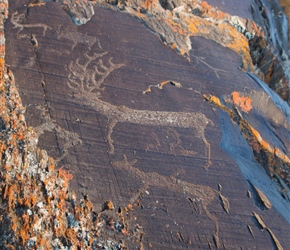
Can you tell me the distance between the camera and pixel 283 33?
750 centimetres

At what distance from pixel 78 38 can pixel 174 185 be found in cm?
199

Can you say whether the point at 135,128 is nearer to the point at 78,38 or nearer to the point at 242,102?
the point at 78,38

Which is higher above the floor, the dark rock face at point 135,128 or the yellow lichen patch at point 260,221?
the yellow lichen patch at point 260,221

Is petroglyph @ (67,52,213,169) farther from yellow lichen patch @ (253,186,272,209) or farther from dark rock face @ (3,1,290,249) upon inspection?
yellow lichen patch @ (253,186,272,209)

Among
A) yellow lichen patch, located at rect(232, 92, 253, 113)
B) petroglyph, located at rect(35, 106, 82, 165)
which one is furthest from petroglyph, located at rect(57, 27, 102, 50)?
yellow lichen patch, located at rect(232, 92, 253, 113)

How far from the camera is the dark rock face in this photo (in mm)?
3465

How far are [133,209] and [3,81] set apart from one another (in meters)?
1.67

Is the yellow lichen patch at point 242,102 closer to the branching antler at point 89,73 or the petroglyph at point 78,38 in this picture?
the branching antler at point 89,73

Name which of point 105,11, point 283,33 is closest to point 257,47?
point 283,33

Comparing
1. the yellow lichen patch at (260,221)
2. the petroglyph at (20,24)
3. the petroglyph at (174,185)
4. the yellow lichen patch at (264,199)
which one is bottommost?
the petroglyph at (20,24)

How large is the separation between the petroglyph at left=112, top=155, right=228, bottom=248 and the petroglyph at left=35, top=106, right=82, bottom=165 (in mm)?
423

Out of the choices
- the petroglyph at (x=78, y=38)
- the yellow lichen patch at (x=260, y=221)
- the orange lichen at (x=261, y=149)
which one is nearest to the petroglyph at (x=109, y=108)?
the petroglyph at (x=78, y=38)

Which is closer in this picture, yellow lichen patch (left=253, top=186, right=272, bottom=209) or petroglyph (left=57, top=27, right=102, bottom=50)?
yellow lichen patch (left=253, top=186, right=272, bottom=209)

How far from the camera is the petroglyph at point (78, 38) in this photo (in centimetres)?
439
